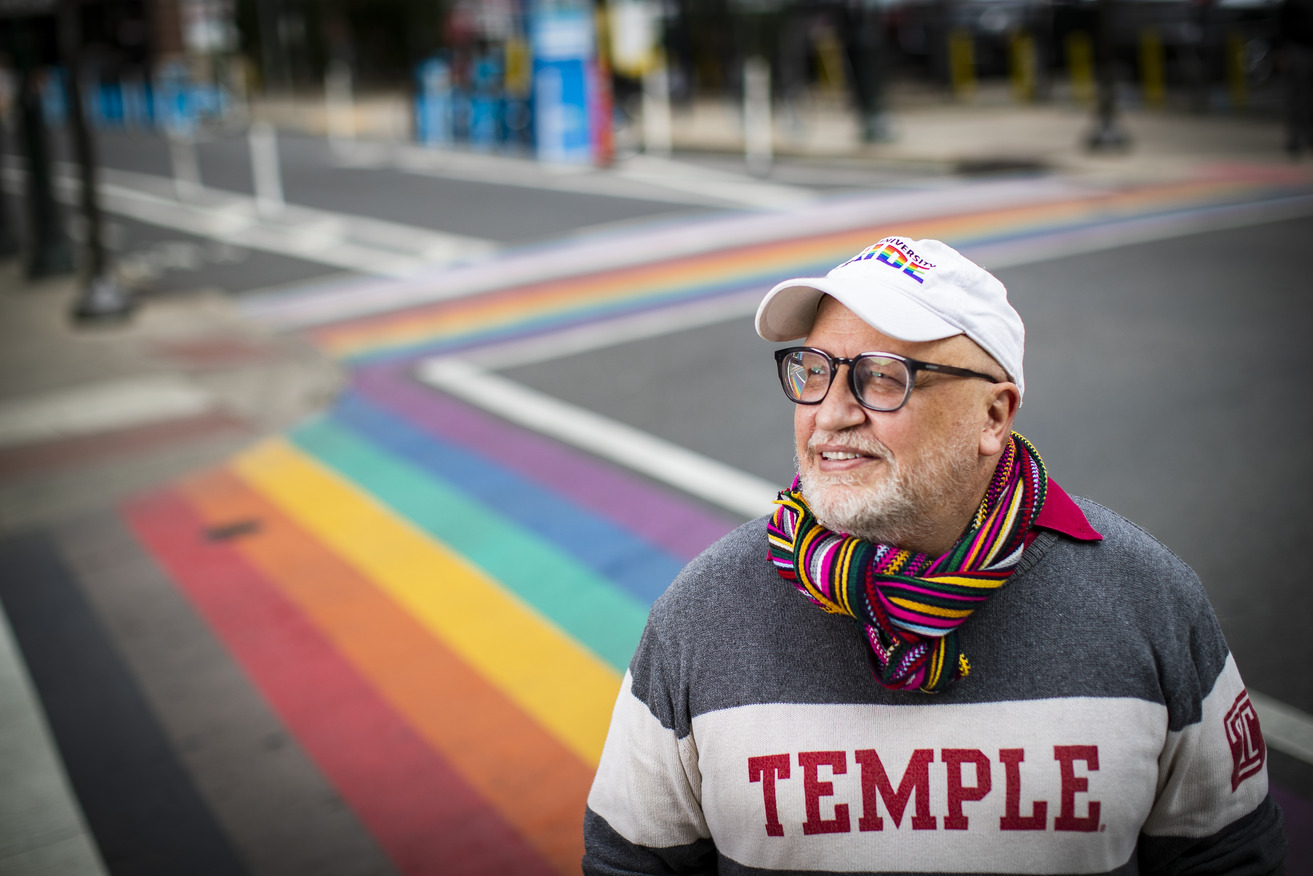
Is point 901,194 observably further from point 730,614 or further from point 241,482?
point 730,614

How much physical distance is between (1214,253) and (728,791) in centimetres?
1023

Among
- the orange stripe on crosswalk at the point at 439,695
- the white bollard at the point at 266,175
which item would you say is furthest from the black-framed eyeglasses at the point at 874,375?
the white bollard at the point at 266,175

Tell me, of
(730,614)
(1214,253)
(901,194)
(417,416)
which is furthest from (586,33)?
(730,614)

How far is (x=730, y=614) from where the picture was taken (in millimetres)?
1978

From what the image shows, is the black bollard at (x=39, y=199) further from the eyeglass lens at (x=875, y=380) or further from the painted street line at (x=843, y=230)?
the eyeglass lens at (x=875, y=380)

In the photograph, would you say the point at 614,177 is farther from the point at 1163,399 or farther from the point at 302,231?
the point at 1163,399

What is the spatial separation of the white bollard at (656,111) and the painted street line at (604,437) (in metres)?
13.7

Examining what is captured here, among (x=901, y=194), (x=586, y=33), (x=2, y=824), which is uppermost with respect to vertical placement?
(x=586, y=33)

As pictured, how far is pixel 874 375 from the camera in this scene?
1.95 m

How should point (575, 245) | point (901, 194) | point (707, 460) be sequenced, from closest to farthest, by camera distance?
point (707, 460) < point (575, 245) < point (901, 194)

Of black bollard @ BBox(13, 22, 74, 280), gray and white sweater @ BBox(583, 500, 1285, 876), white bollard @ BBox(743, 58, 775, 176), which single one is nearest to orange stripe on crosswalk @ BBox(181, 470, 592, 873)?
gray and white sweater @ BBox(583, 500, 1285, 876)

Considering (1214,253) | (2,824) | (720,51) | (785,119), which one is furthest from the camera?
(720,51)

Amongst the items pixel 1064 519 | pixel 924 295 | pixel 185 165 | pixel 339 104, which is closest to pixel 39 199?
pixel 185 165

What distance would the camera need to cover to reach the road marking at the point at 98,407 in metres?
7.70
